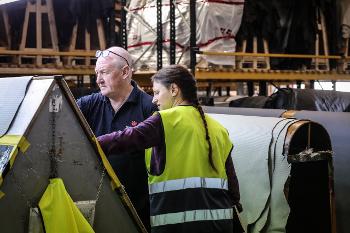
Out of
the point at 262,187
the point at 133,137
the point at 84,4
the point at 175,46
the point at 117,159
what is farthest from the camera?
the point at 84,4

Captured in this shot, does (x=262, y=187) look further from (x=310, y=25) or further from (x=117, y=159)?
(x=310, y=25)

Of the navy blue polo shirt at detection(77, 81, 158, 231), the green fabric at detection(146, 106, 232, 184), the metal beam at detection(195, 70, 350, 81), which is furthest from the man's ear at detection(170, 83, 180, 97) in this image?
the metal beam at detection(195, 70, 350, 81)

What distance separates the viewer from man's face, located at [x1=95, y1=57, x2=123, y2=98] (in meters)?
3.61

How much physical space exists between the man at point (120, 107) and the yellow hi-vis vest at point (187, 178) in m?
0.37

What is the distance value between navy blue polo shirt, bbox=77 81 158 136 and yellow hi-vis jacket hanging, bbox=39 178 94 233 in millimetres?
1136

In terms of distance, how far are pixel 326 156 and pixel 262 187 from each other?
0.60 meters

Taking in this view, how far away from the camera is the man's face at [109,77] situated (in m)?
3.61

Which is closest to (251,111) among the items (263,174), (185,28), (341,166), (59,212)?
(341,166)

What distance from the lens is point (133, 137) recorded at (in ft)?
9.43

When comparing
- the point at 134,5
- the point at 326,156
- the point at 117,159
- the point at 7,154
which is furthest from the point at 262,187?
the point at 134,5

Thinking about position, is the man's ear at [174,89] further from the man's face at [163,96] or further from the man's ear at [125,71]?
the man's ear at [125,71]

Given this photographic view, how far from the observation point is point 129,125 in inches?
140

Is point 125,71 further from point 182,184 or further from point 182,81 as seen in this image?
point 182,184

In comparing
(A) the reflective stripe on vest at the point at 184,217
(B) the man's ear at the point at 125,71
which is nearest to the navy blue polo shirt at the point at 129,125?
(B) the man's ear at the point at 125,71
